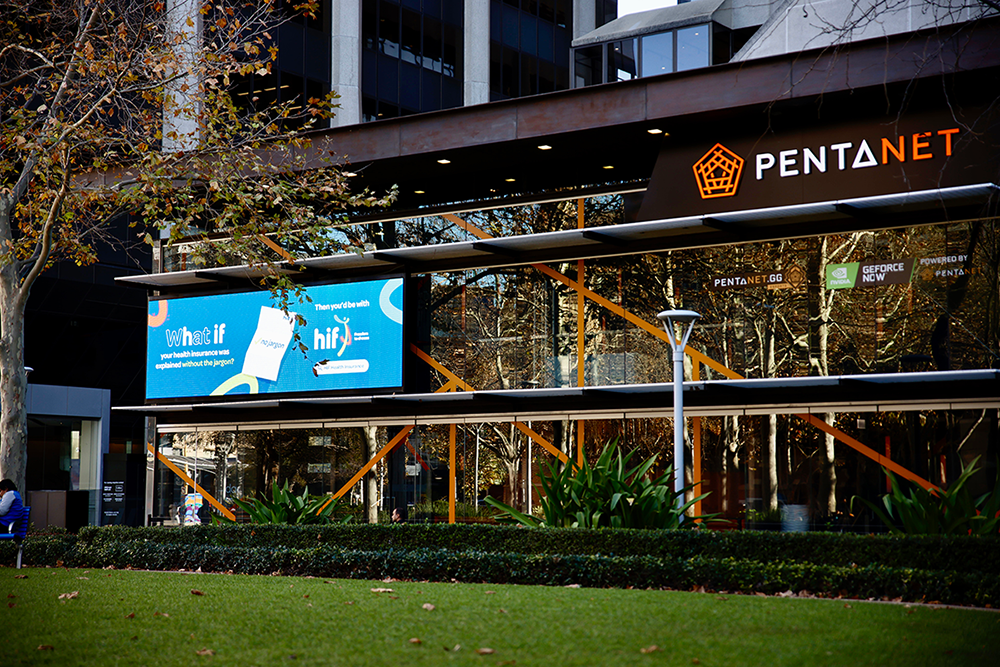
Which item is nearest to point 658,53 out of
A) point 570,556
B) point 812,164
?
point 812,164

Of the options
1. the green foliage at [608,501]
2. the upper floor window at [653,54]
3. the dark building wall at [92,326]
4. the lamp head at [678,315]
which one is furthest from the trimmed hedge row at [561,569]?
the dark building wall at [92,326]

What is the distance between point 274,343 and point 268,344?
183 mm

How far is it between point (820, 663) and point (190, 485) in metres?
20.0

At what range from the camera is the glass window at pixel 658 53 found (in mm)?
35875

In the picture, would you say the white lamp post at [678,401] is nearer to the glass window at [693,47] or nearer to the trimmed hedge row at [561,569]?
the trimmed hedge row at [561,569]

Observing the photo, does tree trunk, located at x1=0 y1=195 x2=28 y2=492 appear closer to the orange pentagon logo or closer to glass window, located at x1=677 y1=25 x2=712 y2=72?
the orange pentagon logo

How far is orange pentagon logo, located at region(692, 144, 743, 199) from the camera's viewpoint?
61.8 ft

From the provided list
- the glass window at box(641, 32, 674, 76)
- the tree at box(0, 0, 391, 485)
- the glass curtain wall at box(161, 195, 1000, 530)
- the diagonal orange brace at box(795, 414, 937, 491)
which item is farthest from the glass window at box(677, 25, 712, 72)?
the tree at box(0, 0, 391, 485)

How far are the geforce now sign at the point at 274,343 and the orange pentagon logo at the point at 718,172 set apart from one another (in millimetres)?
→ 6832

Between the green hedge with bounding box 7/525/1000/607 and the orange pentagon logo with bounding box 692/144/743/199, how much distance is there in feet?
27.2

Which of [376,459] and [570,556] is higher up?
[376,459]

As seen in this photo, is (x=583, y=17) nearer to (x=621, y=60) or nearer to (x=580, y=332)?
(x=621, y=60)

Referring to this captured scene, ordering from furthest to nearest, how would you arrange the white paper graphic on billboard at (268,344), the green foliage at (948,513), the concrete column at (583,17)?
the concrete column at (583,17) → the white paper graphic on billboard at (268,344) → the green foliage at (948,513)

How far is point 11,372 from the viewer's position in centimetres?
1741
